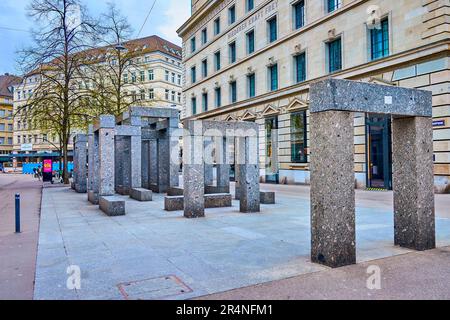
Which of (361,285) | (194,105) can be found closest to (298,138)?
(194,105)

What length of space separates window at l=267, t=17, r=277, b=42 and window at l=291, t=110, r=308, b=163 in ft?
20.5

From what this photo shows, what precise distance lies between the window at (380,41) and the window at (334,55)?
7.28 feet

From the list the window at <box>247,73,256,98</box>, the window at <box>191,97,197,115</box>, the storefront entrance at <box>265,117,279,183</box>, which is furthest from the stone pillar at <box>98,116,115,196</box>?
the window at <box>191,97,197,115</box>

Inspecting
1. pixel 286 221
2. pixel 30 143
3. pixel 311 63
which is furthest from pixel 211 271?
pixel 30 143

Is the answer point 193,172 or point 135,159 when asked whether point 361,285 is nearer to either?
point 193,172

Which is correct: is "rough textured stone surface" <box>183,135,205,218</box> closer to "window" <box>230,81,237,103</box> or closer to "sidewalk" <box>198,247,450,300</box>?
"sidewalk" <box>198,247,450,300</box>

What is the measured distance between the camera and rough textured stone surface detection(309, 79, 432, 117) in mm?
5551

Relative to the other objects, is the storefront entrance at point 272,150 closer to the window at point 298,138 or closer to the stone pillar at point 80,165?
the window at point 298,138

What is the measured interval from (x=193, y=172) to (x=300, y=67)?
16.2 m

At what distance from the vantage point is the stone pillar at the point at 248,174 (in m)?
11.5

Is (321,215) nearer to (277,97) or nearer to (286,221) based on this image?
(286,221)

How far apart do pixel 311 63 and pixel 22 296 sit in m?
21.4

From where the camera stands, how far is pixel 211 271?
5.28m
